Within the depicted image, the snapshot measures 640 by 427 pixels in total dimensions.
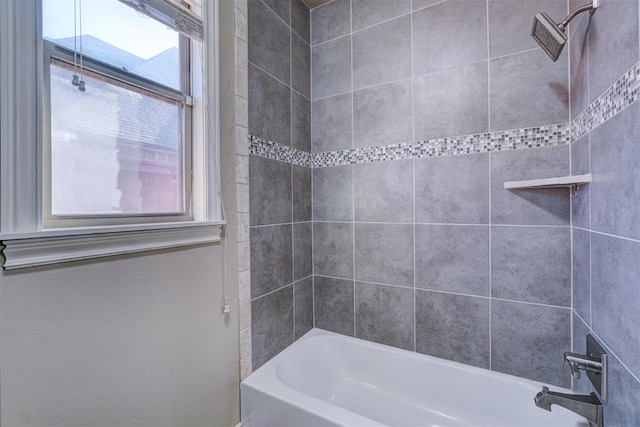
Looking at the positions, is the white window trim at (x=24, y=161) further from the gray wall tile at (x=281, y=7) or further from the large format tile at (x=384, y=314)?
the large format tile at (x=384, y=314)

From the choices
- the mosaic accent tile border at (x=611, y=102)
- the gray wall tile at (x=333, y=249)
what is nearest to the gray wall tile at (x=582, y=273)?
the mosaic accent tile border at (x=611, y=102)

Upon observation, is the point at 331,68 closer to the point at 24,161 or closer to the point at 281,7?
the point at 281,7

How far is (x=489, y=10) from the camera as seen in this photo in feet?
4.57

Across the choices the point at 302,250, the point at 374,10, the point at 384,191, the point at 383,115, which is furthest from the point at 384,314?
the point at 374,10

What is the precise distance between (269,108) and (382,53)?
0.81 meters

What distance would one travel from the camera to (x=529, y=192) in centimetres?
134

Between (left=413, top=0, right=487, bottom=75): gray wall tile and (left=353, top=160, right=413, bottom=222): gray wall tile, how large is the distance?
0.58 metres

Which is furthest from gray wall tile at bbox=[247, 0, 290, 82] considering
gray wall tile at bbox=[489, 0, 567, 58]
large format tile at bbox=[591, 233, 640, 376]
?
large format tile at bbox=[591, 233, 640, 376]

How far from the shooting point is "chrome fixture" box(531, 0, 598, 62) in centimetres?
97

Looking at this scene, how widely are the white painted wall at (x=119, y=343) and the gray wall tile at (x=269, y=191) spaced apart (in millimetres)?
356

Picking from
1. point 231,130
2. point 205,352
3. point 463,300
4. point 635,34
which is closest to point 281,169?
point 231,130

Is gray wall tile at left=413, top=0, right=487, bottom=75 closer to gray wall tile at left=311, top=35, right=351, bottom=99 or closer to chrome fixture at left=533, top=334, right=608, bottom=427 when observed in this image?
gray wall tile at left=311, top=35, right=351, bottom=99

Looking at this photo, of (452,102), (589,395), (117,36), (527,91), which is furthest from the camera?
(452,102)

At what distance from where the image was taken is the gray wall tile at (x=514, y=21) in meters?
1.28
